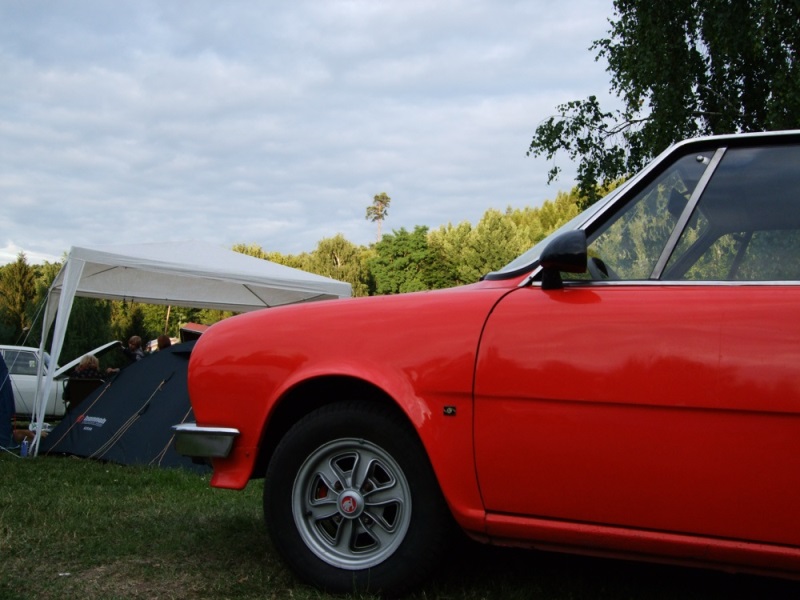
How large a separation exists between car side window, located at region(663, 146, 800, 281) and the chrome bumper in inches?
71.8

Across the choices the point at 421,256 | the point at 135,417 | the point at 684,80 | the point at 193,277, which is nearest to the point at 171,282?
the point at 193,277

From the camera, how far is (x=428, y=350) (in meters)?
2.98

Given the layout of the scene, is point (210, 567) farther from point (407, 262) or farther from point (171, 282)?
point (407, 262)

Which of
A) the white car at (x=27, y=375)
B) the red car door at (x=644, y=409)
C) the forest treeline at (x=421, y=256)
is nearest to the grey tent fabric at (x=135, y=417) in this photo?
the red car door at (x=644, y=409)

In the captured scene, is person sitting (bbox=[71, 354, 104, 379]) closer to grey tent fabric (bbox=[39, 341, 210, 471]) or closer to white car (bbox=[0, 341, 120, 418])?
grey tent fabric (bbox=[39, 341, 210, 471])

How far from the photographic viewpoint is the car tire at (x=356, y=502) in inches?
117

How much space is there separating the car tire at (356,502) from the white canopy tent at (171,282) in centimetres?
691

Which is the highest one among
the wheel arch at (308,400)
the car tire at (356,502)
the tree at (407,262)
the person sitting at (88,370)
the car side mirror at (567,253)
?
the tree at (407,262)

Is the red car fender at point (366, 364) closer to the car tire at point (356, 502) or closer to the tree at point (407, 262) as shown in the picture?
the car tire at point (356, 502)

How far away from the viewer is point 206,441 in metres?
3.33

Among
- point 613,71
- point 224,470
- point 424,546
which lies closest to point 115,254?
point 224,470

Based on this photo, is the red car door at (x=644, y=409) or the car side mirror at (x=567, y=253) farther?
the car side mirror at (x=567, y=253)

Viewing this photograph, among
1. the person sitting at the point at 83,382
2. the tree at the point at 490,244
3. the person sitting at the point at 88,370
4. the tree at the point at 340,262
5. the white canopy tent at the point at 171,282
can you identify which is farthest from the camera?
the tree at the point at 340,262

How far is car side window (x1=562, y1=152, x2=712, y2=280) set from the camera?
2.93 m
